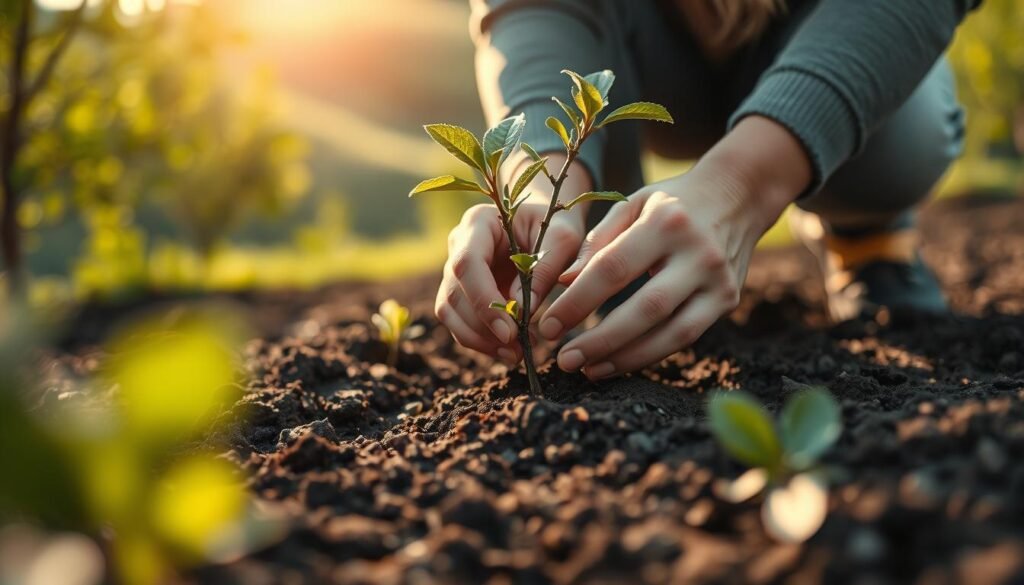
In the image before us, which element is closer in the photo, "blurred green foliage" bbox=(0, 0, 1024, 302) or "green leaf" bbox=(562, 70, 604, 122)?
"green leaf" bbox=(562, 70, 604, 122)

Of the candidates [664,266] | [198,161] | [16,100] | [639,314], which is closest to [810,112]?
[664,266]

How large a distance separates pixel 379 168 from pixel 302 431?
9.96 metres

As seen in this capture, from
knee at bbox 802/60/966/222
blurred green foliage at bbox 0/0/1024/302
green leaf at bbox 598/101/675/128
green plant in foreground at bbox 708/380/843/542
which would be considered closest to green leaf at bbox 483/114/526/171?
green leaf at bbox 598/101/675/128

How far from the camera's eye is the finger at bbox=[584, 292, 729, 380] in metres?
1.42

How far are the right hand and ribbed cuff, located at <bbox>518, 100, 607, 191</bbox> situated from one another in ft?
0.77

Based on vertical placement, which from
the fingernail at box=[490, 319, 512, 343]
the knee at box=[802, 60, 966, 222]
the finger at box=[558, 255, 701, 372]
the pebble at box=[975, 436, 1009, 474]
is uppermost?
the fingernail at box=[490, 319, 512, 343]

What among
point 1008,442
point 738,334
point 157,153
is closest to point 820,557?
point 1008,442

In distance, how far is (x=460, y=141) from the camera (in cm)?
122

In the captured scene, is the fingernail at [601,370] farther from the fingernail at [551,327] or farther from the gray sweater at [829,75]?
the gray sweater at [829,75]

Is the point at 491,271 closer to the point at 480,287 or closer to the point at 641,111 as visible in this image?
the point at 480,287

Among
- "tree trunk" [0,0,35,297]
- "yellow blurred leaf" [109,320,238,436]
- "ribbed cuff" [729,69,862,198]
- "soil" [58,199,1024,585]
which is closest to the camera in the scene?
"yellow blurred leaf" [109,320,238,436]

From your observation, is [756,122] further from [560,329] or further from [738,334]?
[738,334]

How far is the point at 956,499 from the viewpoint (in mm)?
773

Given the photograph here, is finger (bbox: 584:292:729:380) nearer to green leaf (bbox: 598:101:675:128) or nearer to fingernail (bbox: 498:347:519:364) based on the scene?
fingernail (bbox: 498:347:519:364)
